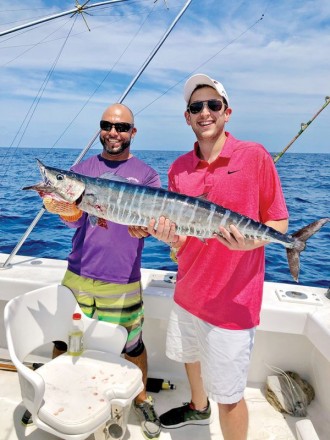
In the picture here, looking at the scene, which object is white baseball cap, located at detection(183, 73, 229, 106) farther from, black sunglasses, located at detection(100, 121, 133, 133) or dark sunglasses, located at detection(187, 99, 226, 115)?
black sunglasses, located at detection(100, 121, 133, 133)

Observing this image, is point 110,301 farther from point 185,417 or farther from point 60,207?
point 185,417

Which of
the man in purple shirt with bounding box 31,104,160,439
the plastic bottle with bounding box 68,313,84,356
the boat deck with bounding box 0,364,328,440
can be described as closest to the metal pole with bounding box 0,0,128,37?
the man in purple shirt with bounding box 31,104,160,439

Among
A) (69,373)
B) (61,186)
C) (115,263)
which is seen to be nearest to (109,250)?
(115,263)

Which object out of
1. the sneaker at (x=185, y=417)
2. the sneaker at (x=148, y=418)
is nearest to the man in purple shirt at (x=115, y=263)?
the sneaker at (x=148, y=418)

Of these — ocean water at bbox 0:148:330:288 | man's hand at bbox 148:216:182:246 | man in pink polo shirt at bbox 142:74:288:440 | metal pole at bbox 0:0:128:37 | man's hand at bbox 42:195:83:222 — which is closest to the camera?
man in pink polo shirt at bbox 142:74:288:440

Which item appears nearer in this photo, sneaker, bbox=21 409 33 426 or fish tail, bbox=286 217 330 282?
fish tail, bbox=286 217 330 282

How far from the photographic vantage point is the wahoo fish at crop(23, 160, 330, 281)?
2.45m

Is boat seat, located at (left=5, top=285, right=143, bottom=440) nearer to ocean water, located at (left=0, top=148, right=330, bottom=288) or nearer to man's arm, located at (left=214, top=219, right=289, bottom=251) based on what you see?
man's arm, located at (left=214, top=219, right=289, bottom=251)

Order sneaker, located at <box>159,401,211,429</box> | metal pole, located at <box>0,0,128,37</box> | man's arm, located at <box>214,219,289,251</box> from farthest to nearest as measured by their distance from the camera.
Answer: metal pole, located at <box>0,0,128,37</box> < sneaker, located at <box>159,401,211,429</box> < man's arm, located at <box>214,219,289,251</box>

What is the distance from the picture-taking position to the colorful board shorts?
10.3 ft

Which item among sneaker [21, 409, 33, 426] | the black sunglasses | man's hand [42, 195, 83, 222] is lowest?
sneaker [21, 409, 33, 426]

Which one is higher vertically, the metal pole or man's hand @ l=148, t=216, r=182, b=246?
the metal pole

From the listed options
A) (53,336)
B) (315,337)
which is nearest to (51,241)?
(53,336)

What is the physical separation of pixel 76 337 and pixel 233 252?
149 centimetres
